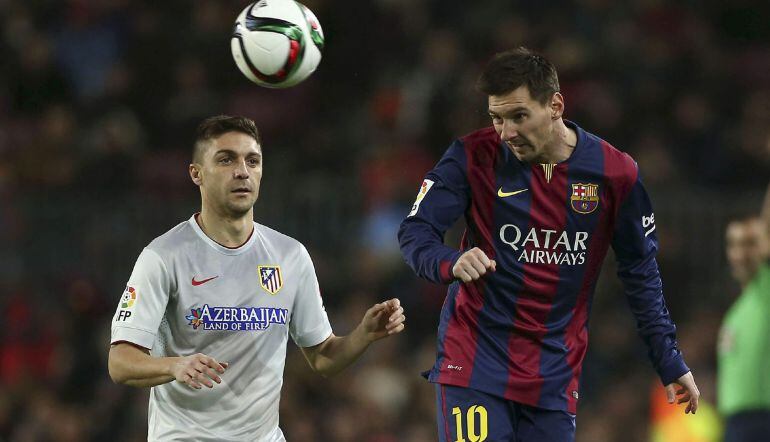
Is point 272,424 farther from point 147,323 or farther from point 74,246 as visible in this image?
point 74,246

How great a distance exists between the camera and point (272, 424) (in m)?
5.89

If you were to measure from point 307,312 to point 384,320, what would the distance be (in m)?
0.50

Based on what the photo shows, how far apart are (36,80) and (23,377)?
3.42 m

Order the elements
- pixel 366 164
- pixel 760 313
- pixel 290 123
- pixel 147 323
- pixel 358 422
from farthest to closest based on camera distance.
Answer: pixel 290 123 < pixel 366 164 < pixel 358 422 < pixel 760 313 < pixel 147 323

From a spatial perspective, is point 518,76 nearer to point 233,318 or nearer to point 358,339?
point 358,339

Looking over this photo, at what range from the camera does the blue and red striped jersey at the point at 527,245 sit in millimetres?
5652

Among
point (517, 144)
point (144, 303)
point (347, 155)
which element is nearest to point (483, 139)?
point (517, 144)

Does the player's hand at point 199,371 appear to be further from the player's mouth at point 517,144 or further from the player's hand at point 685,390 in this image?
the player's hand at point 685,390

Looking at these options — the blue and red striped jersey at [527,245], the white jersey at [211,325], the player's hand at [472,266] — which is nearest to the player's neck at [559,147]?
the blue and red striped jersey at [527,245]

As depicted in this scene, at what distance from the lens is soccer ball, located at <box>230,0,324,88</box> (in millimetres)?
6586

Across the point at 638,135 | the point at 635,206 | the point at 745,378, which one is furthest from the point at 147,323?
the point at 638,135

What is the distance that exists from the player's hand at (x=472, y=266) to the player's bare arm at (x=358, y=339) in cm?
49

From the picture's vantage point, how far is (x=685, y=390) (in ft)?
19.2

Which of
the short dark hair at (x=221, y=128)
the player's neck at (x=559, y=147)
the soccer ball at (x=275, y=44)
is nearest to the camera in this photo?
the player's neck at (x=559, y=147)
